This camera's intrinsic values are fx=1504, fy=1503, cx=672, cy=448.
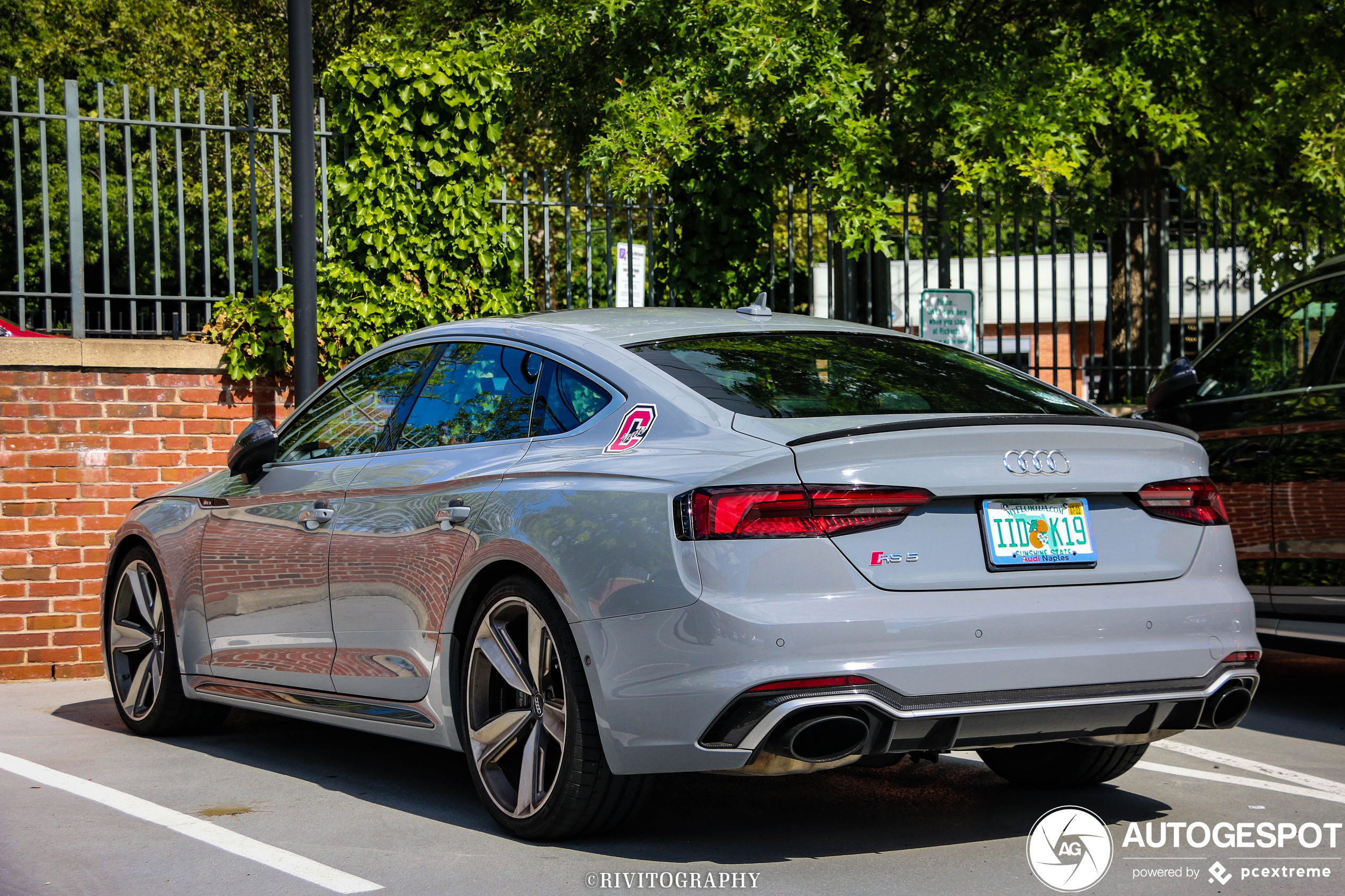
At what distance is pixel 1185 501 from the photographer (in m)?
4.34

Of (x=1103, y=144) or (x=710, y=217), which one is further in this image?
(x=1103, y=144)

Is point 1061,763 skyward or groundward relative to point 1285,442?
groundward

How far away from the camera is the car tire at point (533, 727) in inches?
165

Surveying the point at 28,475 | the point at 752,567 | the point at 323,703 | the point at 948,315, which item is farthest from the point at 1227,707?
the point at 948,315

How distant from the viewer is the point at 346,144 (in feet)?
31.3

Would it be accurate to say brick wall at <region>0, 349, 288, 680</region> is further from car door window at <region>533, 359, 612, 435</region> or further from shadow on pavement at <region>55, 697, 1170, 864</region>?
car door window at <region>533, 359, 612, 435</region>

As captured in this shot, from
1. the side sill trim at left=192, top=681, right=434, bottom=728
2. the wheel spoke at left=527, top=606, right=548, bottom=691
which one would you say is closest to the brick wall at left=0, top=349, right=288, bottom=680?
the side sill trim at left=192, top=681, right=434, bottom=728

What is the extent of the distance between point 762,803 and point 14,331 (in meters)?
8.81

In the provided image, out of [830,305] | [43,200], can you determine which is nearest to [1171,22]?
[830,305]

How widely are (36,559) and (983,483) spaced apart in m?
6.27

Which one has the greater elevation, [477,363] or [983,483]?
[477,363]

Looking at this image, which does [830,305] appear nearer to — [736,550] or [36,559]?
[36,559]

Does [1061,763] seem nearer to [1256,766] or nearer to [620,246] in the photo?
[1256,766]

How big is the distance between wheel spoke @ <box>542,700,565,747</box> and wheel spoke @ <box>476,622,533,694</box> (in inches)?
3.2
